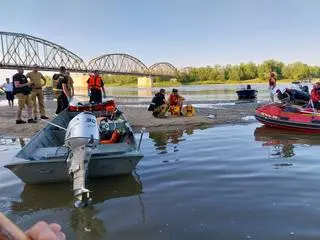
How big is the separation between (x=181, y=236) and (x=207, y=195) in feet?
5.15

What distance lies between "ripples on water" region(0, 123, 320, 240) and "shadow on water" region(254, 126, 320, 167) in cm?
13

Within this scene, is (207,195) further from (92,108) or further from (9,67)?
(9,67)

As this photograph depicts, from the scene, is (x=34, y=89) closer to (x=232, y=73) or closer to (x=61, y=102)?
(x=61, y=102)

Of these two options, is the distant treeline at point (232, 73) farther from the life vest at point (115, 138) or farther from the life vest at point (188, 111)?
the life vest at point (115, 138)

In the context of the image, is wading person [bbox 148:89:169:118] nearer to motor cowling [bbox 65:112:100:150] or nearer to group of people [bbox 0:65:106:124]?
group of people [bbox 0:65:106:124]

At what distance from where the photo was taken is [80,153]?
5.37 m

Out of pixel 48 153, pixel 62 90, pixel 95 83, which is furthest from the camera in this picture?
pixel 95 83

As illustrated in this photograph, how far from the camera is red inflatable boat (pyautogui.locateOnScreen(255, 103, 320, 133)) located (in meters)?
12.3

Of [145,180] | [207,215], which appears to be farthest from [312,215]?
[145,180]

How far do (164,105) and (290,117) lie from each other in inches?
217

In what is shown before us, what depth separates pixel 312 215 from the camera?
16.4 ft

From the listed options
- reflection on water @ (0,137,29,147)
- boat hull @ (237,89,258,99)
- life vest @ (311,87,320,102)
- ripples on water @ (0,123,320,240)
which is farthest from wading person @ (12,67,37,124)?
boat hull @ (237,89,258,99)

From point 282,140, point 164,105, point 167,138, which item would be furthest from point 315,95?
point 167,138

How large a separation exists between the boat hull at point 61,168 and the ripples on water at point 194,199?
9.0 inches
